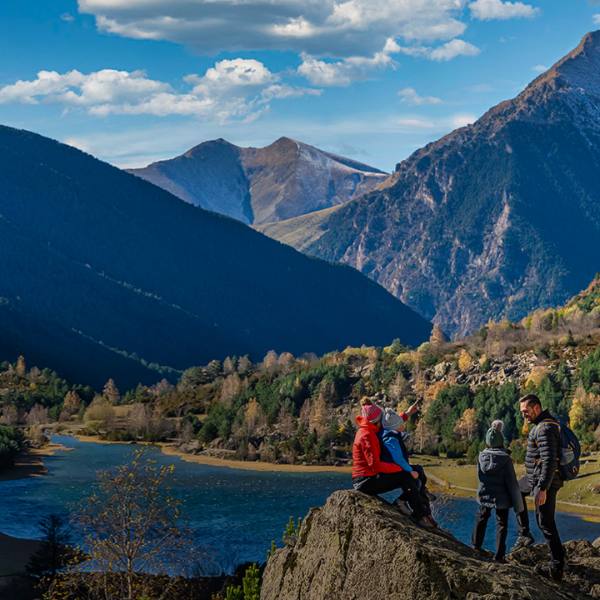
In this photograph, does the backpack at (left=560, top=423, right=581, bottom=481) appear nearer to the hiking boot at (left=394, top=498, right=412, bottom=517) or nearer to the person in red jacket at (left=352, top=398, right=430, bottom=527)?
the person in red jacket at (left=352, top=398, right=430, bottom=527)

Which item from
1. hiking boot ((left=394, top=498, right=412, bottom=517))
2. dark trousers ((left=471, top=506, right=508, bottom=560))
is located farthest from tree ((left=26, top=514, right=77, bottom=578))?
hiking boot ((left=394, top=498, right=412, bottom=517))

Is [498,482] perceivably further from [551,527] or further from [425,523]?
[425,523]

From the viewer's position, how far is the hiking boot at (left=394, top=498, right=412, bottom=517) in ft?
70.0

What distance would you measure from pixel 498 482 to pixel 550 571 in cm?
271

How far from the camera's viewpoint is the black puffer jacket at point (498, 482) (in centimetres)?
2355

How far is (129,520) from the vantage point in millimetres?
50188

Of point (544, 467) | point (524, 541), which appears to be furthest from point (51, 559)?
point (544, 467)

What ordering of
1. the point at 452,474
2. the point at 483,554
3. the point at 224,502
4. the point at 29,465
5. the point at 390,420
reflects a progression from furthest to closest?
the point at 29,465 < the point at 452,474 < the point at 224,502 < the point at 390,420 < the point at 483,554

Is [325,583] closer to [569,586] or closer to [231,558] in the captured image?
[569,586]

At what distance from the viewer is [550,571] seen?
2155cm

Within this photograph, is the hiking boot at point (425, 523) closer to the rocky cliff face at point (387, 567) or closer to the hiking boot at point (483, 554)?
the rocky cliff face at point (387, 567)

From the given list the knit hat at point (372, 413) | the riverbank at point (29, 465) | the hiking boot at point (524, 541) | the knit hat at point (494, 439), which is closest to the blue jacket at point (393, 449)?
the knit hat at point (372, 413)

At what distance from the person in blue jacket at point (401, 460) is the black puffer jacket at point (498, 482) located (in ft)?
5.02

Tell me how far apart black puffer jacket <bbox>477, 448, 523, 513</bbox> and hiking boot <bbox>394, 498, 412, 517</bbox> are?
2509mm
